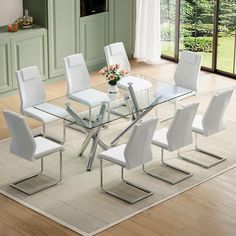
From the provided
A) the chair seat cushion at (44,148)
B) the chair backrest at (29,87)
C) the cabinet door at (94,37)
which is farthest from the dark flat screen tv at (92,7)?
the chair seat cushion at (44,148)

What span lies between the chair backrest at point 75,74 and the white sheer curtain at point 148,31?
8.83ft

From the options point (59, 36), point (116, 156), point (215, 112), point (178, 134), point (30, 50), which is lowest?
point (116, 156)

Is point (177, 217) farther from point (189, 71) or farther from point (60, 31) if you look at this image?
point (60, 31)

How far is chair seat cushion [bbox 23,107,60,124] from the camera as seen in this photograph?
8672 millimetres

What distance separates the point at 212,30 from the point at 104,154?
443cm

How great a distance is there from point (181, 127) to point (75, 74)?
1.98 metres

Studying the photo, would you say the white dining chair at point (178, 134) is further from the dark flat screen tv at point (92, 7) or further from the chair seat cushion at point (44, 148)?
the dark flat screen tv at point (92, 7)

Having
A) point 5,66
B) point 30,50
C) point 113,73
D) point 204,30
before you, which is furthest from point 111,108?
point 204,30

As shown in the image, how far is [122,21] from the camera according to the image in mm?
11922

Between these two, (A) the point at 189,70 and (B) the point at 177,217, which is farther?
(A) the point at 189,70

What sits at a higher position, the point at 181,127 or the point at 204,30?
the point at 204,30

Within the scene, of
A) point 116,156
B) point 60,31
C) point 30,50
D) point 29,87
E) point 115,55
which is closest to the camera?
point 116,156

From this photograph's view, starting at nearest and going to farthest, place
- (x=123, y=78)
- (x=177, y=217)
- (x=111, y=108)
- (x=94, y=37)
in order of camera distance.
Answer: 1. (x=177, y=217)
2. (x=111, y=108)
3. (x=123, y=78)
4. (x=94, y=37)

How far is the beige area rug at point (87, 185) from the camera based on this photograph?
729 cm
